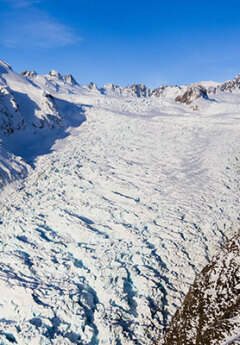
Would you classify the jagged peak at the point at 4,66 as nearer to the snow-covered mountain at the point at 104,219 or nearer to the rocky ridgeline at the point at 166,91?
the snow-covered mountain at the point at 104,219

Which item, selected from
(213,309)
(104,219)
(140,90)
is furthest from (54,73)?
(213,309)

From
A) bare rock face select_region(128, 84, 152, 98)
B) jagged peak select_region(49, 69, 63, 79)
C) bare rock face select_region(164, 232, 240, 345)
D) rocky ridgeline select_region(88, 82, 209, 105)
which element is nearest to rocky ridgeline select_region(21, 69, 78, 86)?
jagged peak select_region(49, 69, 63, 79)

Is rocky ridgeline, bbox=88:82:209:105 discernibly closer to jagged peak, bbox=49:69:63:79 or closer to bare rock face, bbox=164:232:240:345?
jagged peak, bbox=49:69:63:79

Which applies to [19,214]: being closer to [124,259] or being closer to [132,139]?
[124,259]

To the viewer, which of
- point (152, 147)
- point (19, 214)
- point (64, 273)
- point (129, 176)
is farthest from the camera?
point (152, 147)

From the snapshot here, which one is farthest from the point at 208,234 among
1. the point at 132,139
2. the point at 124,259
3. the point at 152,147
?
the point at 132,139

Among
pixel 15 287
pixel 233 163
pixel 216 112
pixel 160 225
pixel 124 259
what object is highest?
pixel 216 112

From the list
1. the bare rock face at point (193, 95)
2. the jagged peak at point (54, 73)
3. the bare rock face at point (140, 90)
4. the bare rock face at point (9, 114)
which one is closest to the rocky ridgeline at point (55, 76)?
the jagged peak at point (54, 73)
